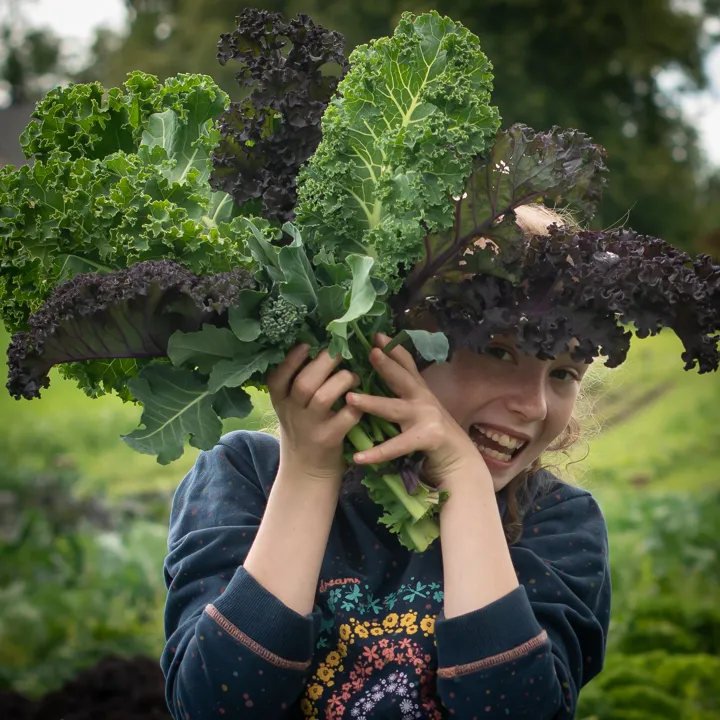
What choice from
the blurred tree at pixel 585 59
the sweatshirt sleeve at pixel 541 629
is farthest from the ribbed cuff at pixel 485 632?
the blurred tree at pixel 585 59

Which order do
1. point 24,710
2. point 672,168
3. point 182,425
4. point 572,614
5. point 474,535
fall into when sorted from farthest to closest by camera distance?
1. point 672,168
2. point 24,710
3. point 572,614
4. point 474,535
5. point 182,425

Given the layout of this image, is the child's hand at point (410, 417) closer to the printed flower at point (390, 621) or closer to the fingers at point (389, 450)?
the fingers at point (389, 450)

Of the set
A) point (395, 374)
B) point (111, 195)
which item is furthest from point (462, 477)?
point (111, 195)

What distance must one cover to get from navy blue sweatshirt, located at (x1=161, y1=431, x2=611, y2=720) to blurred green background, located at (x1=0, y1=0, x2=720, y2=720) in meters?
0.64

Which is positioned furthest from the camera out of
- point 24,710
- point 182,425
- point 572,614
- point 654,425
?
point 654,425

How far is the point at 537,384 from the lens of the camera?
76.8 inches

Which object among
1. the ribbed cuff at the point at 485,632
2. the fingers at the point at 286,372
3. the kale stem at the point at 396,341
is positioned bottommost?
the ribbed cuff at the point at 485,632

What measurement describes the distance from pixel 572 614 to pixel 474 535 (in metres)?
0.39

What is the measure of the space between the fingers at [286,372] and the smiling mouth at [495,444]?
17.8 inches

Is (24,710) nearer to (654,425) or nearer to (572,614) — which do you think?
(572,614)

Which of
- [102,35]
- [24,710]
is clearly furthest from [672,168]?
[24,710]

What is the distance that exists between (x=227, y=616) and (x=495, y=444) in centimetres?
64

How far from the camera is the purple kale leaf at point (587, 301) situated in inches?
70.1

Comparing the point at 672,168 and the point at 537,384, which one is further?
the point at 672,168
